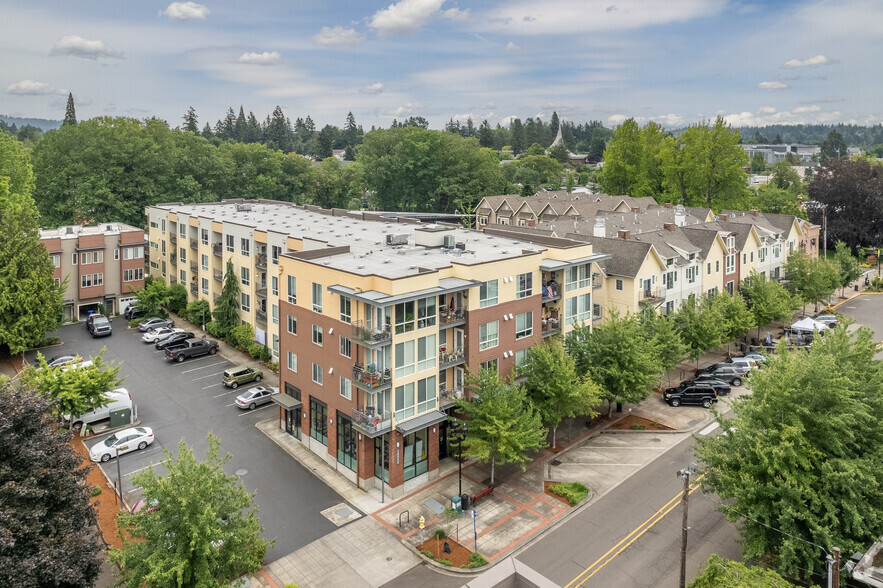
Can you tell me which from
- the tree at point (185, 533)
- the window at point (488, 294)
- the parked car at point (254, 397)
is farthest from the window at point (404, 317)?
the parked car at point (254, 397)

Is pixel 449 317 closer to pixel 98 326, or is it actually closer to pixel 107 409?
pixel 107 409

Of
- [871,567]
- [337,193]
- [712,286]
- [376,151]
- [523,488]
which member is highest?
[376,151]

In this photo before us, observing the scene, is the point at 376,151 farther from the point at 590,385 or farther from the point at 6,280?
the point at 590,385

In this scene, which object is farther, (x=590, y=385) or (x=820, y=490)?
(x=590, y=385)

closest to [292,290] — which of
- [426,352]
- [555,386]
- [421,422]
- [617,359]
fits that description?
[426,352]

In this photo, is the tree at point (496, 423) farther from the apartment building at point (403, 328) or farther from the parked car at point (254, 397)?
the parked car at point (254, 397)

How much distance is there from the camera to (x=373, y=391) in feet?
93.5

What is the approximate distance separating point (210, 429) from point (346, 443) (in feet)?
34.5

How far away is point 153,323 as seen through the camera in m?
55.6

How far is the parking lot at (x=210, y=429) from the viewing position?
28.1 metres

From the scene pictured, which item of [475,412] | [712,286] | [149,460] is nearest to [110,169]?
[149,460]

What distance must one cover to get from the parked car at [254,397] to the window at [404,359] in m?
14.5

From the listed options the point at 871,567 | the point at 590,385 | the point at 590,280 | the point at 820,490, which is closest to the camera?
the point at 871,567

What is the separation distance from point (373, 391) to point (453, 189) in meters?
79.7
